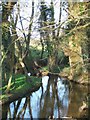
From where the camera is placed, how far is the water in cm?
1299

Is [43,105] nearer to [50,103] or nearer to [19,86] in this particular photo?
[50,103]

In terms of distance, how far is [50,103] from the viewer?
50.2 feet

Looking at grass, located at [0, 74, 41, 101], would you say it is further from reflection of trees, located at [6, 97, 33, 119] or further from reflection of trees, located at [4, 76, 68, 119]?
reflection of trees, located at [6, 97, 33, 119]

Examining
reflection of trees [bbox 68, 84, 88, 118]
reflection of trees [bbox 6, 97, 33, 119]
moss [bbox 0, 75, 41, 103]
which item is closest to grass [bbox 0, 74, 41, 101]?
moss [bbox 0, 75, 41, 103]

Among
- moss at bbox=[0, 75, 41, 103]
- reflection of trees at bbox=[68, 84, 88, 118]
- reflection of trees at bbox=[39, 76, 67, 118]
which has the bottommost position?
reflection of trees at bbox=[39, 76, 67, 118]

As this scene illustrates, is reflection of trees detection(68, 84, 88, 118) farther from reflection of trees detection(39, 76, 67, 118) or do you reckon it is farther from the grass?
the grass

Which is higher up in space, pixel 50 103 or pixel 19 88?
pixel 19 88

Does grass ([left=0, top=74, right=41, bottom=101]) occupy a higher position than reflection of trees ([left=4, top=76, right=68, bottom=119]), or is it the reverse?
grass ([left=0, top=74, right=41, bottom=101])

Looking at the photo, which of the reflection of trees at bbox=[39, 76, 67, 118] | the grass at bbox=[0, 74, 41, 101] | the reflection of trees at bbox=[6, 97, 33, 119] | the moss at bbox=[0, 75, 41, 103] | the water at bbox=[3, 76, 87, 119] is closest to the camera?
the reflection of trees at bbox=[6, 97, 33, 119]

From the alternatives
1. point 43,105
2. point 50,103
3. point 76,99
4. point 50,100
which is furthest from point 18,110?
point 76,99

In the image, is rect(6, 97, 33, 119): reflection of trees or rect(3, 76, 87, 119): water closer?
rect(6, 97, 33, 119): reflection of trees

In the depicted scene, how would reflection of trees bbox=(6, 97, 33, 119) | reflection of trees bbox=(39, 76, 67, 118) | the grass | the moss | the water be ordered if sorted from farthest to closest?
the grass, the moss, reflection of trees bbox=(39, 76, 67, 118), the water, reflection of trees bbox=(6, 97, 33, 119)

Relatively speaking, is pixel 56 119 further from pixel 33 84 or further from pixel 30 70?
pixel 30 70

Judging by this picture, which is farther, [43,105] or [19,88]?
[19,88]
